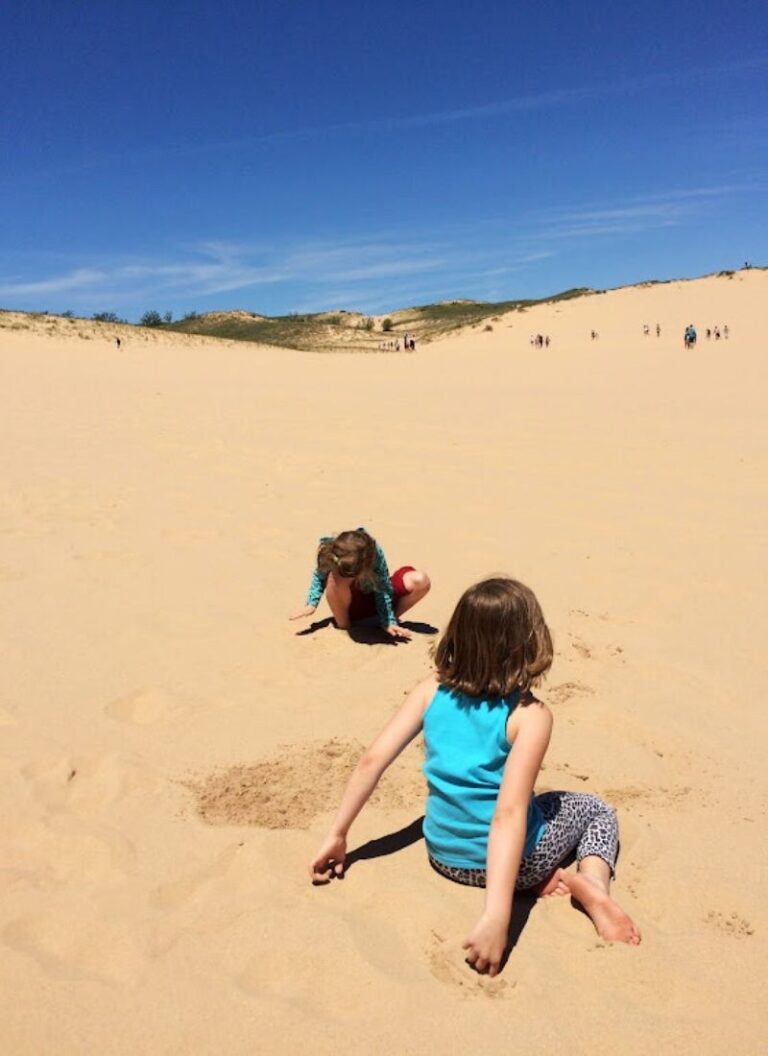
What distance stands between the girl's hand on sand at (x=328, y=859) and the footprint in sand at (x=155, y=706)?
4.50 ft

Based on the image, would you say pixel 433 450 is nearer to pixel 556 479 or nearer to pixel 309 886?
pixel 556 479

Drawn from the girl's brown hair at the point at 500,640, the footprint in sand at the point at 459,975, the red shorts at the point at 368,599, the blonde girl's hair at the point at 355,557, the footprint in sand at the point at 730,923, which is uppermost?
the girl's brown hair at the point at 500,640

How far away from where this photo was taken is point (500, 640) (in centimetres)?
263

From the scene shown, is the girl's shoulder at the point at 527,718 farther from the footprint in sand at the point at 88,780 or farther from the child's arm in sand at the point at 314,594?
the child's arm in sand at the point at 314,594

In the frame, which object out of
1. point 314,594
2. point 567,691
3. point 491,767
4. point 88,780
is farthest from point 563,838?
point 314,594

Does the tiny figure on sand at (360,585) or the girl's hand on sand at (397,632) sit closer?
the tiny figure on sand at (360,585)

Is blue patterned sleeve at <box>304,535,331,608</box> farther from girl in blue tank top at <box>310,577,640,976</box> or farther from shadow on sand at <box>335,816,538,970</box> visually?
girl in blue tank top at <box>310,577,640,976</box>

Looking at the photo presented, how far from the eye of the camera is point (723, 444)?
1068cm

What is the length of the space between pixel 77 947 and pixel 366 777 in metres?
0.99

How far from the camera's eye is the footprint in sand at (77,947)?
235 cm

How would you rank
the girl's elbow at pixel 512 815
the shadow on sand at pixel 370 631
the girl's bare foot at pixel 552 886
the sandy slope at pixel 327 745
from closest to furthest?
the sandy slope at pixel 327 745 < the girl's elbow at pixel 512 815 < the girl's bare foot at pixel 552 886 < the shadow on sand at pixel 370 631

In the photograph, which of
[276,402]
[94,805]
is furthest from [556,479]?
[276,402]

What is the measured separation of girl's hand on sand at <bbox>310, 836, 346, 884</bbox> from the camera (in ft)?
9.00

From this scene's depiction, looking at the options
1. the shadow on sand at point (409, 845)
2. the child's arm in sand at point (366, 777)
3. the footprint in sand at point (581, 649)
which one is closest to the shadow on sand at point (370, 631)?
the footprint in sand at point (581, 649)
